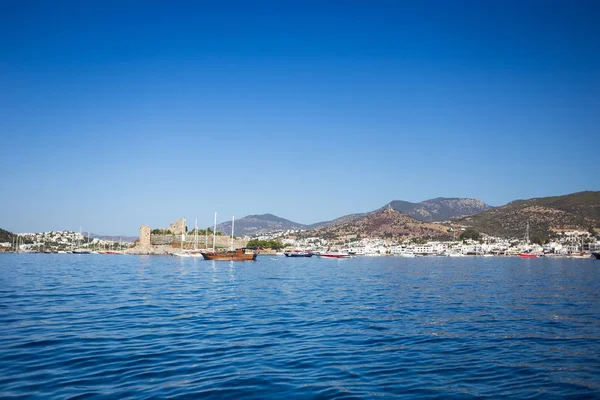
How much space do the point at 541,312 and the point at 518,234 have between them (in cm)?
18295

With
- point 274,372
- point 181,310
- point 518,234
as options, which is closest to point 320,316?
point 181,310

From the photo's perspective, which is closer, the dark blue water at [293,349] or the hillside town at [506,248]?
the dark blue water at [293,349]

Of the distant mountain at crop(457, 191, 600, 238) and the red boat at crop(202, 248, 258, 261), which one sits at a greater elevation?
the distant mountain at crop(457, 191, 600, 238)

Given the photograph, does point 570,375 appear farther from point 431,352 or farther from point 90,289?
point 90,289

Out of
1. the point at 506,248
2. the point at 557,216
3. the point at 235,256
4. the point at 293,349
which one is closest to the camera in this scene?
the point at 293,349

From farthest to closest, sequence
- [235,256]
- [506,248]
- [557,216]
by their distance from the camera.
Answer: [557,216]
[506,248]
[235,256]

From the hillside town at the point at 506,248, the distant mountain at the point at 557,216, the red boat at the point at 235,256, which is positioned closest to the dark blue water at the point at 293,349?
the red boat at the point at 235,256

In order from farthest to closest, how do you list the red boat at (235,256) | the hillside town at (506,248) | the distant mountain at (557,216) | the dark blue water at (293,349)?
the distant mountain at (557,216) → the hillside town at (506,248) → the red boat at (235,256) → the dark blue water at (293,349)

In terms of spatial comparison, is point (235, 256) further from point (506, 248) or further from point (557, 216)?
point (557, 216)

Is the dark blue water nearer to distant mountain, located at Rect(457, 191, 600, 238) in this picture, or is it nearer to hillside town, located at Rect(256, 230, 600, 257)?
hillside town, located at Rect(256, 230, 600, 257)

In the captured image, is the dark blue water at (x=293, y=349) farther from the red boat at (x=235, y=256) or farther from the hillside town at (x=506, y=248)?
the hillside town at (x=506, y=248)

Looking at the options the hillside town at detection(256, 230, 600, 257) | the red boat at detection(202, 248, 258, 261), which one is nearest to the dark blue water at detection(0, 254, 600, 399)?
the red boat at detection(202, 248, 258, 261)

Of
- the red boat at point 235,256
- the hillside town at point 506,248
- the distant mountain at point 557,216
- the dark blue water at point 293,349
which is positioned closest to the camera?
the dark blue water at point 293,349

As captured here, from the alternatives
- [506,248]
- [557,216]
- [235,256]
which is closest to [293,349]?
[235,256]
